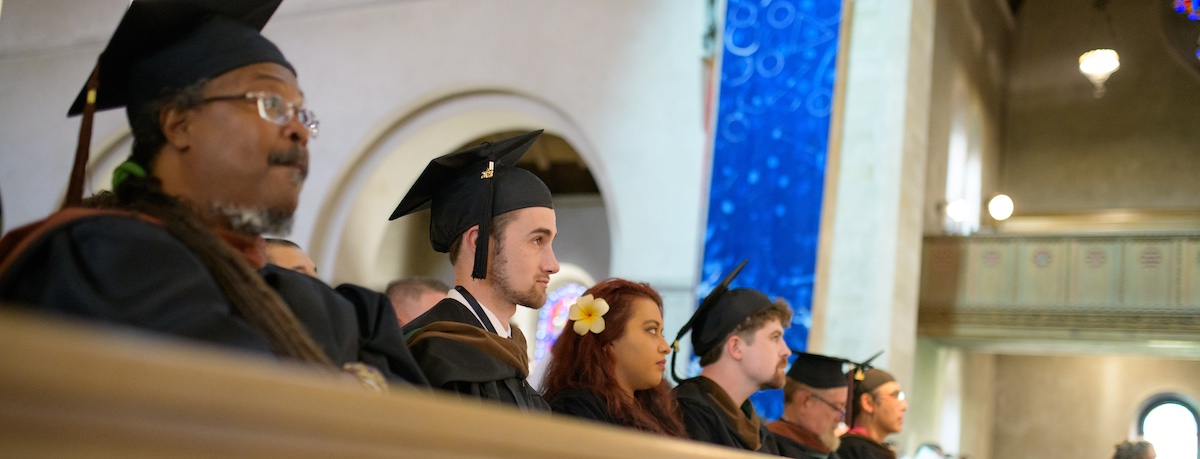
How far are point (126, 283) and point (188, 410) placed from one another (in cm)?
130

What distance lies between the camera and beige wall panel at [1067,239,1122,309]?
43.3 feet

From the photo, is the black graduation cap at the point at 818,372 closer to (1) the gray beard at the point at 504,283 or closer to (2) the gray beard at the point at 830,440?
(2) the gray beard at the point at 830,440

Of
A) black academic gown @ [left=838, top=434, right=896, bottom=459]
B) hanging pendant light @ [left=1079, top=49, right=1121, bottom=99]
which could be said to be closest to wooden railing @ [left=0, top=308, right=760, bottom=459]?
black academic gown @ [left=838, top=434, right=896, bottom=459]

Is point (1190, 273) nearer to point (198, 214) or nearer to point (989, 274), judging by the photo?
point (989, 274)

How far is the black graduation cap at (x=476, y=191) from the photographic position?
336 cm

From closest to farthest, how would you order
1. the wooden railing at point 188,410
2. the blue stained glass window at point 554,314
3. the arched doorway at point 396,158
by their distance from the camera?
1. the wooden railing at point 188,410
2. the arched doorway at point 396,158
3. the blue stained glass window at point 554,314

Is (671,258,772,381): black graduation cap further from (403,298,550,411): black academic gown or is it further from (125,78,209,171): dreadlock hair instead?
(125,78,209,171): dreadlock hair

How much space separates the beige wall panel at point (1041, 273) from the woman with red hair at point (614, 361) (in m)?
10.6

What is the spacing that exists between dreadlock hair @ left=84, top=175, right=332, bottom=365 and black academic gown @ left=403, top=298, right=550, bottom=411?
2.77ft

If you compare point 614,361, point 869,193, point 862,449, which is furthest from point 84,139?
point 869,193

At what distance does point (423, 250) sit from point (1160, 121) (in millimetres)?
12300

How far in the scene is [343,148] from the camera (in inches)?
539

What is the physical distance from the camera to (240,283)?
1.91 m

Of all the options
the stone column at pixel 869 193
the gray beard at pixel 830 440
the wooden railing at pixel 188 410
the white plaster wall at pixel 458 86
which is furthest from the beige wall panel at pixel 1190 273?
the wooden railing at pixel 188 410
